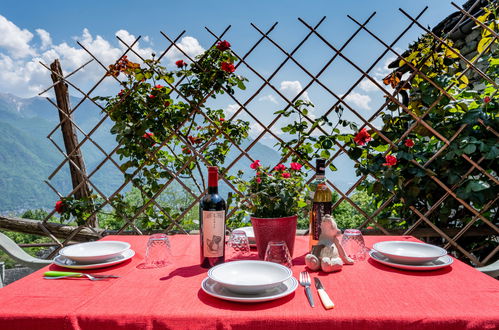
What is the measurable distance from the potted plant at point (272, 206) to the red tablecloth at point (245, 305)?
157mm

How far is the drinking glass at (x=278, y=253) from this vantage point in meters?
0.95

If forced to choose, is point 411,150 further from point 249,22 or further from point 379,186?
point 249,22

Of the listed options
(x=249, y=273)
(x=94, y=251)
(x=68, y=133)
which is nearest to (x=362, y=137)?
(x=249, y=273)

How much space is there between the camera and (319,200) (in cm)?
109

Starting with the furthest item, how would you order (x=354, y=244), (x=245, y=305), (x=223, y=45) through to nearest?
(x=223, y=45)
(x=354, y=244)
(x=245, y=305)

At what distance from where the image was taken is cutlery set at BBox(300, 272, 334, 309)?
2.38 feet

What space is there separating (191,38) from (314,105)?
0.82 m

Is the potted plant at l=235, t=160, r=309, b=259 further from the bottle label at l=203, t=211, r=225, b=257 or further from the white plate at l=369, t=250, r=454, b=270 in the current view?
the white plate at l=369, t=250, r=454, b=270

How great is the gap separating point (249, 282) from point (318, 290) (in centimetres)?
15

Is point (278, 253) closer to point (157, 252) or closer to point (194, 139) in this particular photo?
point (157, 252)

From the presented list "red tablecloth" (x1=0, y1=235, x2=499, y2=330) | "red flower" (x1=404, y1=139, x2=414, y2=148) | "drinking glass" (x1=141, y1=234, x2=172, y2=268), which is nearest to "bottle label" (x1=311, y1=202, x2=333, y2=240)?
"red tablecloth" (x1=0, y1=235, x2=499, y2=330)

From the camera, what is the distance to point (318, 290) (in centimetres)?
80

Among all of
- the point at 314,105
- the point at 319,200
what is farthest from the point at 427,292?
the point at 314,105

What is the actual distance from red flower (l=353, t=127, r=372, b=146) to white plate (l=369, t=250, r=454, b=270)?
38.8 inches
